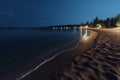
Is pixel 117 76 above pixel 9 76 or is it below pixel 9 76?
above

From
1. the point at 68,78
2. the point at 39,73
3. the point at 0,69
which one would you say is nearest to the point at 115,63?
the point at 68,78

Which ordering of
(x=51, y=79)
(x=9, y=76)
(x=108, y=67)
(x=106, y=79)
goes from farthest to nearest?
1. (x=9, y=76)
2. (x=108, y=67)
3. (x=51, y=79)
4. (x=106, y=79)

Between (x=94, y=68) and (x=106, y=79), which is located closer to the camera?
(x=106, y=79)

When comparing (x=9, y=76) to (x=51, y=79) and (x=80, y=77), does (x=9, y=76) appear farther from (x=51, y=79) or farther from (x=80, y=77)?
(x=80, y=77)

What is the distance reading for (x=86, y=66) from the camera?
1104 centimetres

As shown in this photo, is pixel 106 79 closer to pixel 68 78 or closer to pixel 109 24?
pixel 68 78

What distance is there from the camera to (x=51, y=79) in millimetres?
9633

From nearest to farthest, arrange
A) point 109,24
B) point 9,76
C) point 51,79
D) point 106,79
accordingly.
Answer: point 106,79
point 51,79
point 9,76
point 109,24

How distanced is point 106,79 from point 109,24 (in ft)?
399

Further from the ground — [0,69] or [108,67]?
[108,67]

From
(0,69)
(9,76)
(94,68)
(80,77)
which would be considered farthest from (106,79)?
(0,69)

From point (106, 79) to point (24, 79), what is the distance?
4.00 metres

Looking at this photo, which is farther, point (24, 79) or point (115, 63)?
point (115, 63)

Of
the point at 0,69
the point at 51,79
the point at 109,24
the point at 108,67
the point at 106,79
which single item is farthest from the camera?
the point at 109,24
